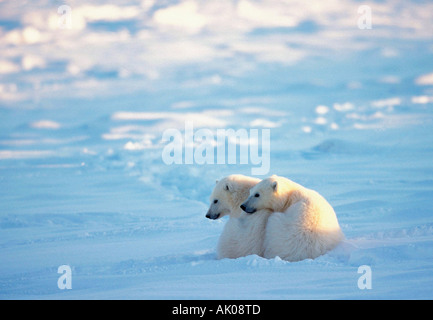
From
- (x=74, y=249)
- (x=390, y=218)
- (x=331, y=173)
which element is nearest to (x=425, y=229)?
(x=390, y=218)

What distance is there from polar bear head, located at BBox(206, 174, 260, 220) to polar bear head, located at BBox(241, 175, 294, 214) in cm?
45

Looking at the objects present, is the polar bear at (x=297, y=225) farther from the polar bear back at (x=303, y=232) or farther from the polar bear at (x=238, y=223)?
the polar bear at (x=238, y=223)

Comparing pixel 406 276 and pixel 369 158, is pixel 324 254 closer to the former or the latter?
pixel 406 276

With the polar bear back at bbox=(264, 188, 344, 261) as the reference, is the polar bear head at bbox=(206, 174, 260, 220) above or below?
above

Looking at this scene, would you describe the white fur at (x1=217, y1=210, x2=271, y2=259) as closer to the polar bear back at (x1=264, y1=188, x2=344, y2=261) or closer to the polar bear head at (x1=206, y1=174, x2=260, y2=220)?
the polar bear back at (x1=264, y1=188, x2=344, y2=261)

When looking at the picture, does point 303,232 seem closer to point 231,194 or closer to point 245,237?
point 245,237

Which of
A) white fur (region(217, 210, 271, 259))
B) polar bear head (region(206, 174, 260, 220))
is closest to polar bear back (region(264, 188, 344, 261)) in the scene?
white fur (region(217, 210, 271, 259))

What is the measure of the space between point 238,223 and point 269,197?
431mm

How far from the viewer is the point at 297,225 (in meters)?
5.01

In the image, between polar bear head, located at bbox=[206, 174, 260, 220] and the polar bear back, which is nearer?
the polar bear back

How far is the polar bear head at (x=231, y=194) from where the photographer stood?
5945 mm

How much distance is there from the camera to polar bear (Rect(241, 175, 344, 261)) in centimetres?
498

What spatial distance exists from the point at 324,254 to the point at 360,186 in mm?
7891

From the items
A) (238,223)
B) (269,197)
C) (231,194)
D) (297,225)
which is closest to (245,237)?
(238,223)
